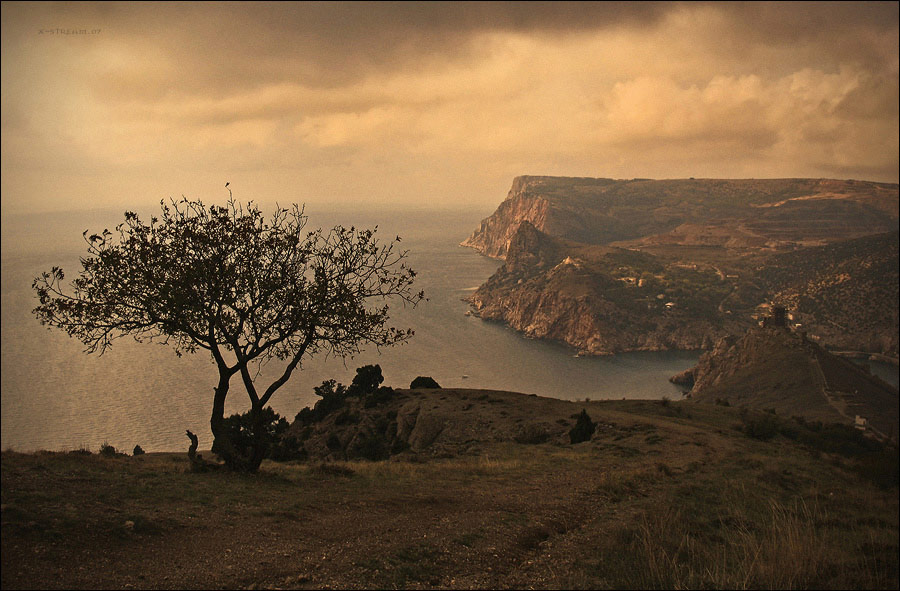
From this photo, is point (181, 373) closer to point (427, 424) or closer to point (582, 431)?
point (427, 424)

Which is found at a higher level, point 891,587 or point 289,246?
point 289,246

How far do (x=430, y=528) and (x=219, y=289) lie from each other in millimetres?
9317

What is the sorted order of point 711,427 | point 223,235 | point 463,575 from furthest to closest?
point 711,427, point 223,235, point 463,575

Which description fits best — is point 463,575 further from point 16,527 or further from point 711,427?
point 711,427

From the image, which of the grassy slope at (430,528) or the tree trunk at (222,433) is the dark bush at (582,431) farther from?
the tree trunk at (222,433)

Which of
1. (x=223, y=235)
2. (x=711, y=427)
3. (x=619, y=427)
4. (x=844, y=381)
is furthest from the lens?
(x=844, y=381)

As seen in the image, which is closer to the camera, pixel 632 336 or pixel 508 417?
pixel 508 417

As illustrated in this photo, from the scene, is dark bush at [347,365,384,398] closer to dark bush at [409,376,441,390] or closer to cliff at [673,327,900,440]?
dark bush at [409,376,441,390]

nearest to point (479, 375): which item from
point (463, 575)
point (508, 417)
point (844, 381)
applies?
point (844, 381)

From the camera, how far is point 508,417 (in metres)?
41.2

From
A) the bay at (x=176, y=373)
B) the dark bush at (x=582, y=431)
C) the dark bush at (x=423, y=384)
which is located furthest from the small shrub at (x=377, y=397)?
the dark bush at (x=582, y=431)

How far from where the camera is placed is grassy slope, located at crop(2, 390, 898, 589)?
8578 millimetres

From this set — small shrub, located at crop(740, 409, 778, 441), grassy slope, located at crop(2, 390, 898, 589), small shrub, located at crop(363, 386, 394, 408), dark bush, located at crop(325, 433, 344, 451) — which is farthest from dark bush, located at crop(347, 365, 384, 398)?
grassy slope, located at crop(2, 390, 898, 589)

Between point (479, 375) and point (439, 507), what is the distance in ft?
347
